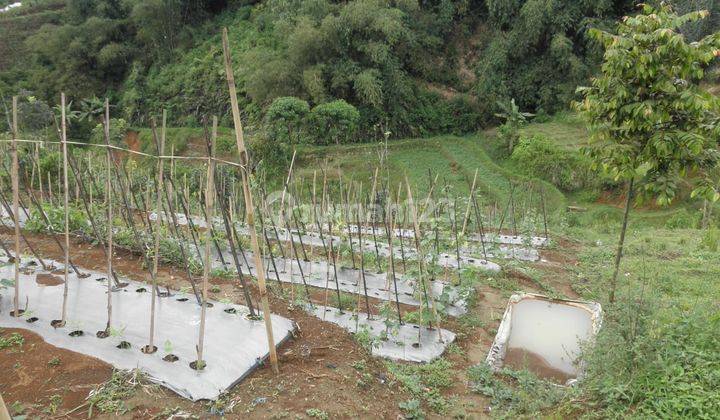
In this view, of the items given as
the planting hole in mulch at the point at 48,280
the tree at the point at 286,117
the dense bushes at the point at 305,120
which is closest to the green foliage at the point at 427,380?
the planting hole in mulch at the point at 48,280

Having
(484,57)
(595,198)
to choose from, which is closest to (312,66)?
(484,57)

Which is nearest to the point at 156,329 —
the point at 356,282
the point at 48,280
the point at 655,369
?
the point at 48,280

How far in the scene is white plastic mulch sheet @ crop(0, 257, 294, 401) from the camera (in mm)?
2908

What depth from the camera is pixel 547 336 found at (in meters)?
4.16

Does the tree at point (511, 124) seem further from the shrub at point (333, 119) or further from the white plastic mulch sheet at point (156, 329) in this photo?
the white plastic mulch sheet at point (156, 329)

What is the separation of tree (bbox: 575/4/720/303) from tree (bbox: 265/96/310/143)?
1266 cm

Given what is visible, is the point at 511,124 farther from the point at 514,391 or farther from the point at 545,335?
the point at 514,391

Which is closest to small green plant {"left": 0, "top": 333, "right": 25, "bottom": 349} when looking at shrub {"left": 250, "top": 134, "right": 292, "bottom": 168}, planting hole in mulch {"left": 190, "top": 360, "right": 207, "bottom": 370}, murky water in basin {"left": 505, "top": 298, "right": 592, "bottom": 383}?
planting hole in mulch {"left": 190, "top": 360, "right": 207, "bottom": 370}

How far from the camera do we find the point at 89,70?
23594 millimetres

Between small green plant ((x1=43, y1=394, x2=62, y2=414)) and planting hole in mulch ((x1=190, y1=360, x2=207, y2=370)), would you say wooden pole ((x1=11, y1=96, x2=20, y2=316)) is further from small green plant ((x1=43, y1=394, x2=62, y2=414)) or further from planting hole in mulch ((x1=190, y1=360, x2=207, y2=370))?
planting hole in mulch ((x1=190, y1=360, x2=207, y2=370))

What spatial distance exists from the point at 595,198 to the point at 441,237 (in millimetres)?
9326

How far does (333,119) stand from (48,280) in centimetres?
1303

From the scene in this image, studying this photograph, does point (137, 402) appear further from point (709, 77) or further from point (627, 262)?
point (709, 77)

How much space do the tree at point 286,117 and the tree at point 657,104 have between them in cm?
1266
